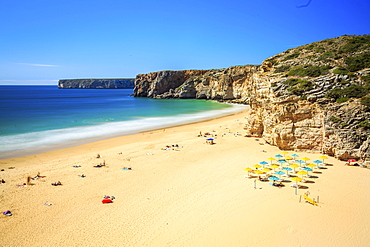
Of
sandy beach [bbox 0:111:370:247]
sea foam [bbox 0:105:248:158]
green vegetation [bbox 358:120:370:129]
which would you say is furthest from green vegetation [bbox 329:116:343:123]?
sea foam [bbox 0:105:248:158]

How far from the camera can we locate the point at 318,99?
18156 millimetres

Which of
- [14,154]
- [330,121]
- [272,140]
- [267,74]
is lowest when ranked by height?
[14,154]

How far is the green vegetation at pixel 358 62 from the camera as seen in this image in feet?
63.2

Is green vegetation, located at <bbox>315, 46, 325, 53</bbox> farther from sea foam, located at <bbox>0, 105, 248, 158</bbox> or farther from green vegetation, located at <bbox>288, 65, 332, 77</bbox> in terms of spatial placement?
sea foam, located at <bbox>0, 105, 248, 158</bbox>

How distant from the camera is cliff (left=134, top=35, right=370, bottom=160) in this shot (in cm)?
1620

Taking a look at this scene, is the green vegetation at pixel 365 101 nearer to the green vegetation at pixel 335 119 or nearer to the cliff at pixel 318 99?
the cliff at pixel 318 99

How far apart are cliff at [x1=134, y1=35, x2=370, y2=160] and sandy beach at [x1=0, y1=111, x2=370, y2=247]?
1548mm

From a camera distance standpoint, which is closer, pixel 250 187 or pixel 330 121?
pixel 250 187

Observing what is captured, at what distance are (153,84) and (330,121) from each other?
90247 millimetres

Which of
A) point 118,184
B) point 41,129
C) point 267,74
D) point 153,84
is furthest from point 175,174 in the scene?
point 153,84

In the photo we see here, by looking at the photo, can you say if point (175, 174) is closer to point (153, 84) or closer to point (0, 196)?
point (0, 196)

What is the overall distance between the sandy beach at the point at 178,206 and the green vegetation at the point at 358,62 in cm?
801

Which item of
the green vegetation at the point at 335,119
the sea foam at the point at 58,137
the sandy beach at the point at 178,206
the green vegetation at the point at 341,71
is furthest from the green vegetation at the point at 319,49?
the sea foam at the point at 58,137

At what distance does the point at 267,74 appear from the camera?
23531 millimetres
